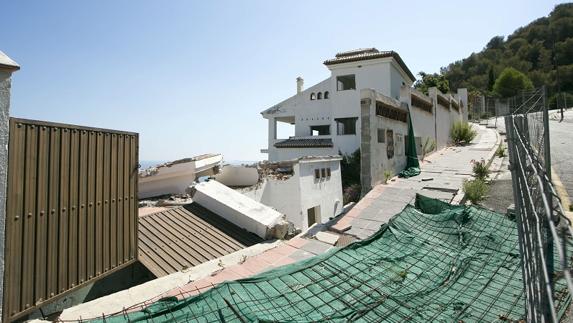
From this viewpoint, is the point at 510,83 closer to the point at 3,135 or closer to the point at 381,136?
the point at 381,136

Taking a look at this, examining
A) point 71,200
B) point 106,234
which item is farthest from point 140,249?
point 71,200

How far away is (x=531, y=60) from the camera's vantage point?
58.1 metres

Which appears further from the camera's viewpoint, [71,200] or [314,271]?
[314,271]

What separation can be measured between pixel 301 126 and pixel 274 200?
48.3 feet

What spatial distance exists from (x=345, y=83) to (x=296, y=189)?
15.3 metres

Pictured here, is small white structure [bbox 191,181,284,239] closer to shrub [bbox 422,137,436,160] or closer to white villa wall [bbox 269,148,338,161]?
shrub [bbox 422,137,436,160]

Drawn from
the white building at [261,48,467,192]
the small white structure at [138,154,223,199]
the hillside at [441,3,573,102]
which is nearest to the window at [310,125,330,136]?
the white building at [261,48,467,192]

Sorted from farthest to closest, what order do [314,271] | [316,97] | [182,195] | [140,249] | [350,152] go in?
[316,97], [350,152], [182,195], [140,249], [314,271]

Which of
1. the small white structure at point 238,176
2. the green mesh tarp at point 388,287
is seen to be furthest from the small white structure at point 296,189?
the green mesh tarp at point 388,287

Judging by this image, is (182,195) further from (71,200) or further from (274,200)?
(71,200)

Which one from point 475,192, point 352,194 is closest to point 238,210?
point 475,192

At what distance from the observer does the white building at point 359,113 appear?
46.0 ft

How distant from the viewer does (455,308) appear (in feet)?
12.2

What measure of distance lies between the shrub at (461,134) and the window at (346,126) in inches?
393
